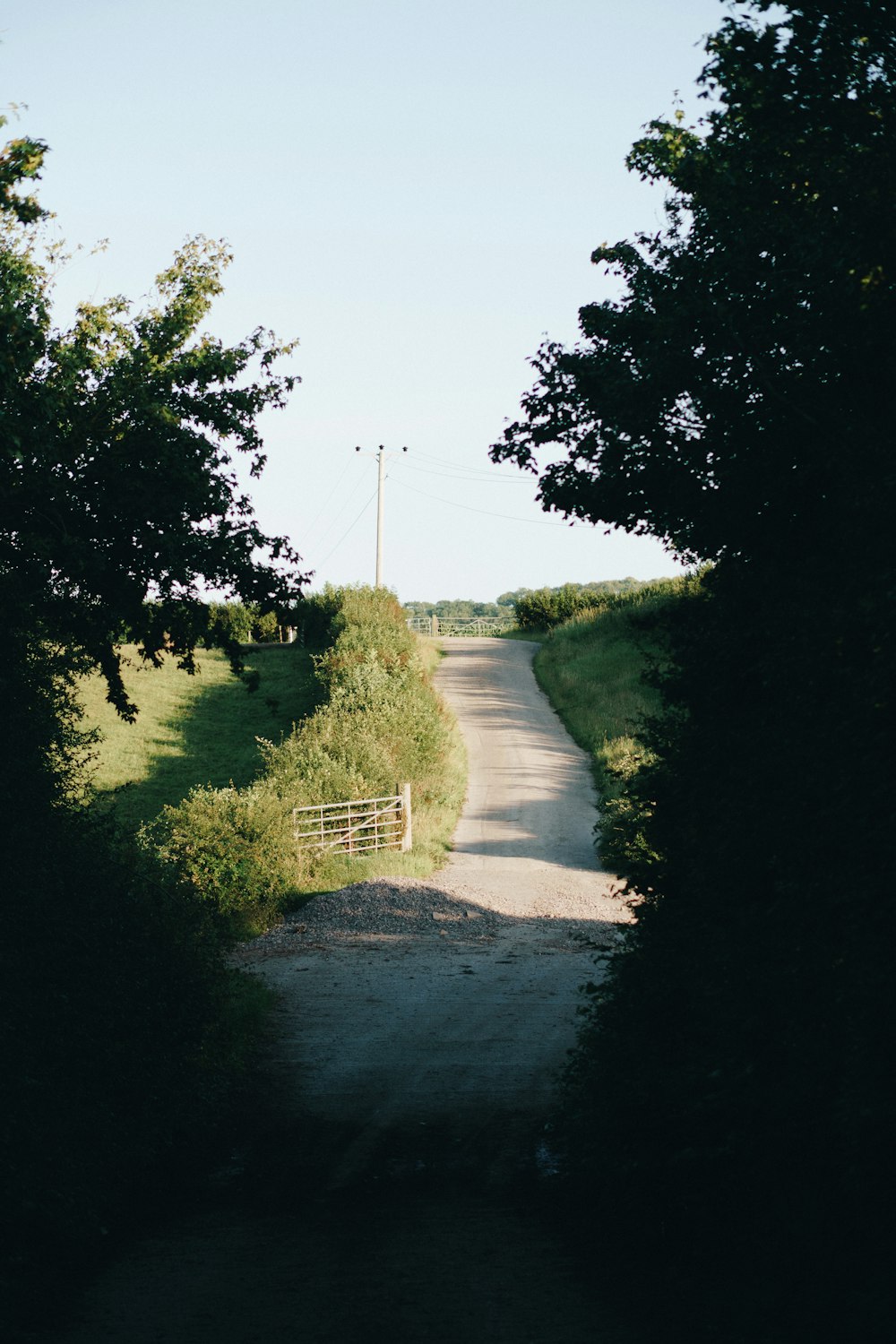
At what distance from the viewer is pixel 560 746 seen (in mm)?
41219

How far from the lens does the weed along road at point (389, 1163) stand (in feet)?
Result: 20.9

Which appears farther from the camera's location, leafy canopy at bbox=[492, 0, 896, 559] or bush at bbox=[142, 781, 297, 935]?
bush at bbox=[142, 781, 297, 935]

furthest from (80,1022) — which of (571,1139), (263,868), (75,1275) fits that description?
(263,868)

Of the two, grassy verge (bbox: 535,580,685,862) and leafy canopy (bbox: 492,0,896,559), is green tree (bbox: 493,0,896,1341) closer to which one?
leafy canopy (bbox: 492,0,896,559)

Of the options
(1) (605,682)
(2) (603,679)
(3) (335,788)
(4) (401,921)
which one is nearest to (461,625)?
(2) (603,679)

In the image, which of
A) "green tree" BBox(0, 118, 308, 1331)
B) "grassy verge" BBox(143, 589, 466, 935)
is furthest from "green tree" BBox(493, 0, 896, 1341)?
"grassy verge" BBox(143, 589, 466, 935)

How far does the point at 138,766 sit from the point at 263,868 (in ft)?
55.2

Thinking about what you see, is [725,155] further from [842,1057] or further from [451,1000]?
[451,1000]

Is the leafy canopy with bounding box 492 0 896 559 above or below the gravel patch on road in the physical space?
above

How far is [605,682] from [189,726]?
54.1 feet

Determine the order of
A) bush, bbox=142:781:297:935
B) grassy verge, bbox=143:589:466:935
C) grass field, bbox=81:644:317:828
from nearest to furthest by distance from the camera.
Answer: bush, bbox=142:781:297:935, grassy verge, bbox=143:589:466:935, grass field, bbox=81:644:317:828

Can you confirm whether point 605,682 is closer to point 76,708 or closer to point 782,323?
point 76,708

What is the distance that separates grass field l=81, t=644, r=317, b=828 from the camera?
36.8 m

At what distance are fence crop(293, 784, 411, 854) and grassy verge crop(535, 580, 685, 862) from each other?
501cm
